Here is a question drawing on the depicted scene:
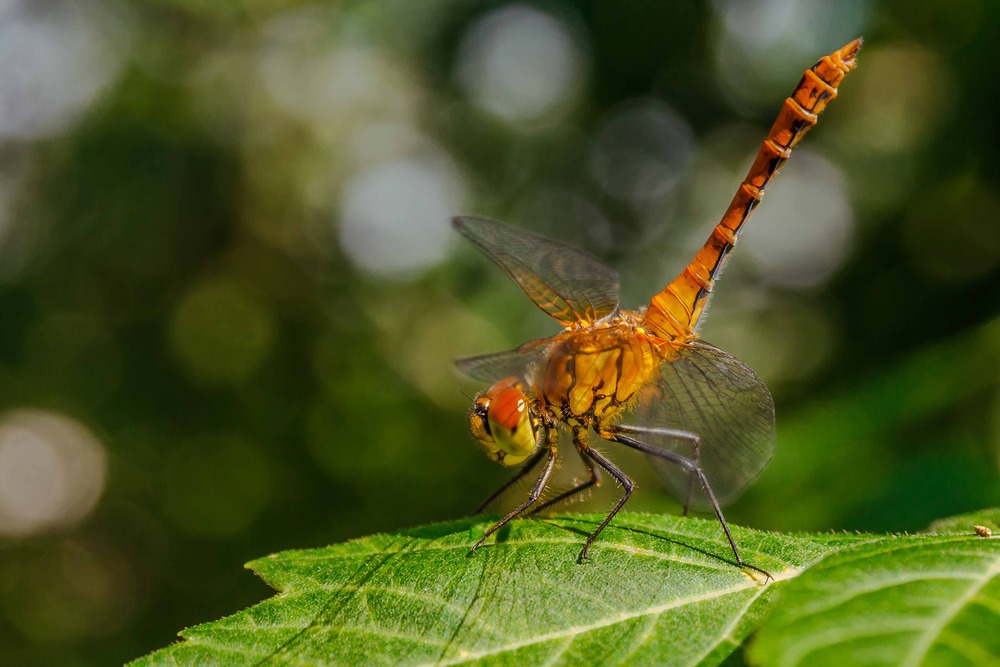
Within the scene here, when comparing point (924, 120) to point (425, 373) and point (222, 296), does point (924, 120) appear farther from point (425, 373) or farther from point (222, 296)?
point (222, 296)

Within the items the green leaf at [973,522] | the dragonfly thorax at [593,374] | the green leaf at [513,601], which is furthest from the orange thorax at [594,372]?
the green leaf at [973,522]

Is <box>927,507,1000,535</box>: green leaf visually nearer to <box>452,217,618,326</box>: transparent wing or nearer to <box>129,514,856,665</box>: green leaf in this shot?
<box>129,514,856,665</box>: green leaf

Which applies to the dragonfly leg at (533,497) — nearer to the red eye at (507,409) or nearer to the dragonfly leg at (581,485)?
the dragonfly leg at (581,485)

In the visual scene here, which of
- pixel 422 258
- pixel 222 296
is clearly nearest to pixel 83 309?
pixel 222 296

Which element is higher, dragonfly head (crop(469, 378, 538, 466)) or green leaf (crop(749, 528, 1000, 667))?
dragonfly head (crop(469, 378, 538, 466))

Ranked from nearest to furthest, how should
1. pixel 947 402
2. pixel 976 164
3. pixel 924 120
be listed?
pixel 947 402
pixel 976 164
pixel 924 120

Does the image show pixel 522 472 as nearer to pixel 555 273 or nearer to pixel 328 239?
pixel 555 273

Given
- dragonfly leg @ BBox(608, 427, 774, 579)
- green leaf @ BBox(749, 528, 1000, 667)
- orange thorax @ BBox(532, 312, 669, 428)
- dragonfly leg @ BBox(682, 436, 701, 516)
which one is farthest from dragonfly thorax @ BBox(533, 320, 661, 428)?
green leaf @ BBox(749, 528, 1000, 667)
